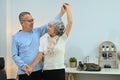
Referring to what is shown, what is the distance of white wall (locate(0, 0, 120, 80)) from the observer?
Result: 379cm

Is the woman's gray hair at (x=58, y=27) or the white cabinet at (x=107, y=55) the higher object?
the woman's gray hair at (x=58, y=27)

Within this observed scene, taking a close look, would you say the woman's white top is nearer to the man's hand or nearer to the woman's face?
the woman's face

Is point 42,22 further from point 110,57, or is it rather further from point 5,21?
point 110,57

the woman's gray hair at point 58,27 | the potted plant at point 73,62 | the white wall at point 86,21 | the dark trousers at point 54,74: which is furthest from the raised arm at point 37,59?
the white wall at point 86,21

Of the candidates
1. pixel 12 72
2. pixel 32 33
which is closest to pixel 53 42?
pixel 32 33

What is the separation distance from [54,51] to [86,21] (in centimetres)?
193

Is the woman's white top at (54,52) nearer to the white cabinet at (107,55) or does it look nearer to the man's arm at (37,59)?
the man's arm at (37,59)

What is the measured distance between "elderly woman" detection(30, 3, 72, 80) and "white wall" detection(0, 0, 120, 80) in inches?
70.8

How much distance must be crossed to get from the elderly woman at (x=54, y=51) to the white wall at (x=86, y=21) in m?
1.80

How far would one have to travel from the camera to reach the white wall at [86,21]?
379cm

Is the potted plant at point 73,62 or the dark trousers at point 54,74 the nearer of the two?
the dark trousers at point 54,74

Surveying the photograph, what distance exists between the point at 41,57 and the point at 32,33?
302mm

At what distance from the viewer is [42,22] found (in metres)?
4.00

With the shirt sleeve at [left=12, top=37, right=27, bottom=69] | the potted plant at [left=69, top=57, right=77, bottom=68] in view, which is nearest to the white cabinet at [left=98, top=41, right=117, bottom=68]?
the potted plant at [left=69, top=57, right=77, bottom=68]
